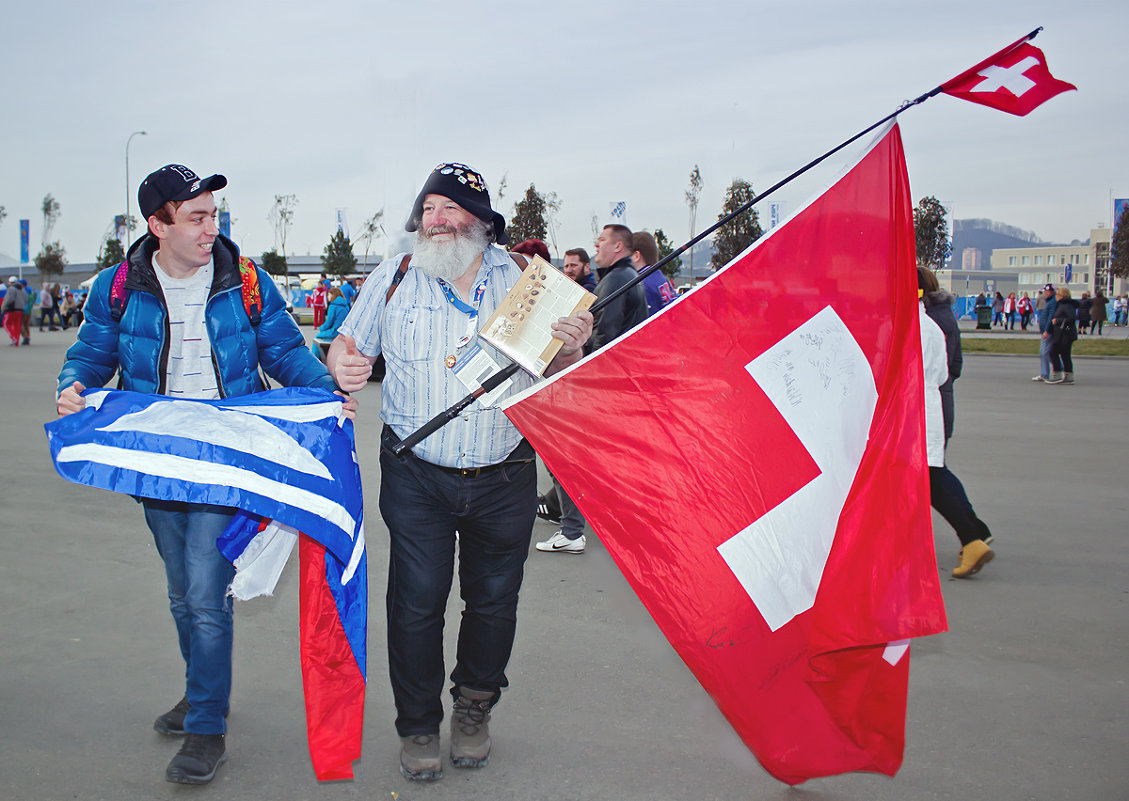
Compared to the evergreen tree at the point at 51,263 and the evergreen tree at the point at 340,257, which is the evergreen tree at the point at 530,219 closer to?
the evergreen tree at the point at 340,257

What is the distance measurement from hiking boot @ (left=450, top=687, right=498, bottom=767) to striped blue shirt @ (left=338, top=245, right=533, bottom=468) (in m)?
0.85

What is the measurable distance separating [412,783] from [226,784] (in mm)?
608

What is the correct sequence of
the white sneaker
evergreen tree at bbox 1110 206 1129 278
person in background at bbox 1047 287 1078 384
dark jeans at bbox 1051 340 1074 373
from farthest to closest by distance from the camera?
1. evergreen tree at bbox 1110 206 1129 278
2. dark jeans at bbox 1051 340 1074 373
3. person in background at bbox 1047 287 1078 384
4. the white sneaker

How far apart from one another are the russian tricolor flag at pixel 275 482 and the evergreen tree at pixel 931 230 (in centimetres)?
A: 4026

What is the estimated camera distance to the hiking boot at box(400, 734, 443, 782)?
3.18 m

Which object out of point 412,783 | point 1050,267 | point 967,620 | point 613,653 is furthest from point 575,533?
point 1050,267

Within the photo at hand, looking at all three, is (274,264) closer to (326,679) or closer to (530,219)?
(530,219)

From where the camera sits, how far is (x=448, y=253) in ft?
10.4

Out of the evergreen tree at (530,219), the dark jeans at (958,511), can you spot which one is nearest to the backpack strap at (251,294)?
the dark jeans at (958,511)

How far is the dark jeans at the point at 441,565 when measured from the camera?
10.5ft

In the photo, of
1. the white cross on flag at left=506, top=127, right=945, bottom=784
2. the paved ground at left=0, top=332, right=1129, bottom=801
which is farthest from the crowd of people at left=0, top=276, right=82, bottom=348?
the white cross on flag at left=506, top=127, right=945, bottom=784

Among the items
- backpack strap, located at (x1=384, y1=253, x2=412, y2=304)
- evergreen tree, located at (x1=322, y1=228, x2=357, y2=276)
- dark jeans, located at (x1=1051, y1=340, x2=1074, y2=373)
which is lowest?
dark jeans, located at (x1=1051, y1=340, x2=1074, y2=373)

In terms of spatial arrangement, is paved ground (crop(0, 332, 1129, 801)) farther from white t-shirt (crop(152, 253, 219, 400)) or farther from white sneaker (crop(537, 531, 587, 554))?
white t-shirt (crop(152, 253, 219, 400))

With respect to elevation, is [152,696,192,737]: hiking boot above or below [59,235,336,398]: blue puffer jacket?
below
